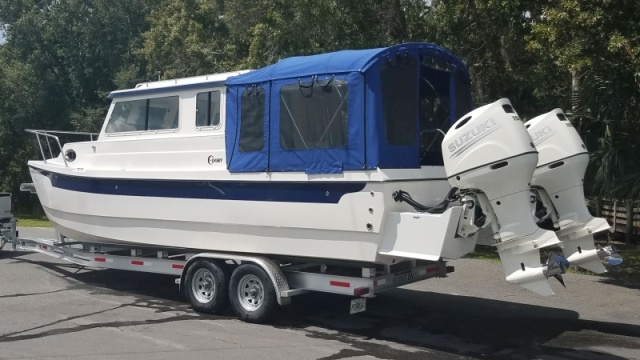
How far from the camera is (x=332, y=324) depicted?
31.0ft

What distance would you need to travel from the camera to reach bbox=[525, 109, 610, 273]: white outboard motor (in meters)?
8.29

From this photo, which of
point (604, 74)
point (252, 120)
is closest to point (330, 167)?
point (252, 120)

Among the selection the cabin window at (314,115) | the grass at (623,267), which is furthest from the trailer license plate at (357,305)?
the grass at (623,267)

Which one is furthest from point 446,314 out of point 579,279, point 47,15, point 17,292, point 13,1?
point 13,1

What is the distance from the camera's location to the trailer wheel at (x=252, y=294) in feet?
29.5

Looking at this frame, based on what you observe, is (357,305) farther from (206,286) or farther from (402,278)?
(206,286)

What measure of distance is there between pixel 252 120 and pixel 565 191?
403 centimetres

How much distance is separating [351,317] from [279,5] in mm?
10590

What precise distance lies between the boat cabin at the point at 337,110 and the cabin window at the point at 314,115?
1cm

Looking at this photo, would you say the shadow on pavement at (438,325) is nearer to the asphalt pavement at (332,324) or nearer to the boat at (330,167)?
the asphalt pavement at (332,324)

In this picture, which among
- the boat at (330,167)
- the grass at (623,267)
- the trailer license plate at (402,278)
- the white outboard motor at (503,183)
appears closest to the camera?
the white outboard motor at (503,183)

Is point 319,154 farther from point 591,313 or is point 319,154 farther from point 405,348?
point 591,313

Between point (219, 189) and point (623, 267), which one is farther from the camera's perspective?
point (623, 267)

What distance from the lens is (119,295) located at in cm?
1122
